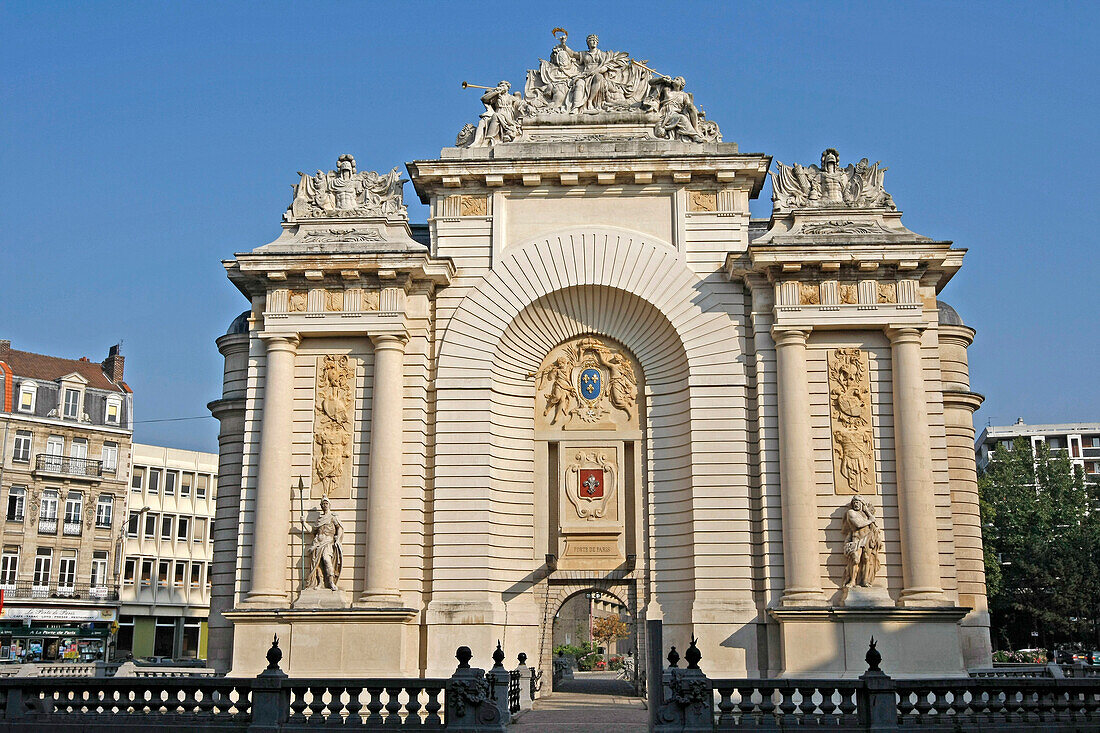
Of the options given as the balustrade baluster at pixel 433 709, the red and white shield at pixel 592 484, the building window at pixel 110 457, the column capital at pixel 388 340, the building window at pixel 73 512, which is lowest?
the balustrade baluster at pixel 433 709

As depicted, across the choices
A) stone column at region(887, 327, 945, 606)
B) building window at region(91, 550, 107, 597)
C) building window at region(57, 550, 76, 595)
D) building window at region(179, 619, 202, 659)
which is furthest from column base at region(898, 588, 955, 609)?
building window at region(179, 619, 202, 659)

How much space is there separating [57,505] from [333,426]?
30.2 meters

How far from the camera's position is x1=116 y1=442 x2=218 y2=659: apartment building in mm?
56281

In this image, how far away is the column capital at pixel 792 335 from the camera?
89.6 feet

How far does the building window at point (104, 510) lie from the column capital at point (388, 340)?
105ft

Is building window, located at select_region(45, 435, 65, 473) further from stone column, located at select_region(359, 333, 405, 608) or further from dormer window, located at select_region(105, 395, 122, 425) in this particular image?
stone column, located at select_region(359, 333, 405, 608)

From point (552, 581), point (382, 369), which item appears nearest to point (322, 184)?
point (382, 369)

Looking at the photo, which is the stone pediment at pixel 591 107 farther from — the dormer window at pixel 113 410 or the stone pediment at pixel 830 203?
the dormer window at pixel 113 410

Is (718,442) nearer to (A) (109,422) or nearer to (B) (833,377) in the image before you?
(B) (833,377)

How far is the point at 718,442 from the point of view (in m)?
27.8

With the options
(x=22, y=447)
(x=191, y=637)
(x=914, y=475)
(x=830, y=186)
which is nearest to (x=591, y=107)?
(x=830, y=186)

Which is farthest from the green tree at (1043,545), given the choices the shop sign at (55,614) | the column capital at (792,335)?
the shop sign at (55,614)

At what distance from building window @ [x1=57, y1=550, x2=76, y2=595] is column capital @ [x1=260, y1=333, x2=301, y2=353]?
29.8 metres

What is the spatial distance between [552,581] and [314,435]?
7213 millimetres
